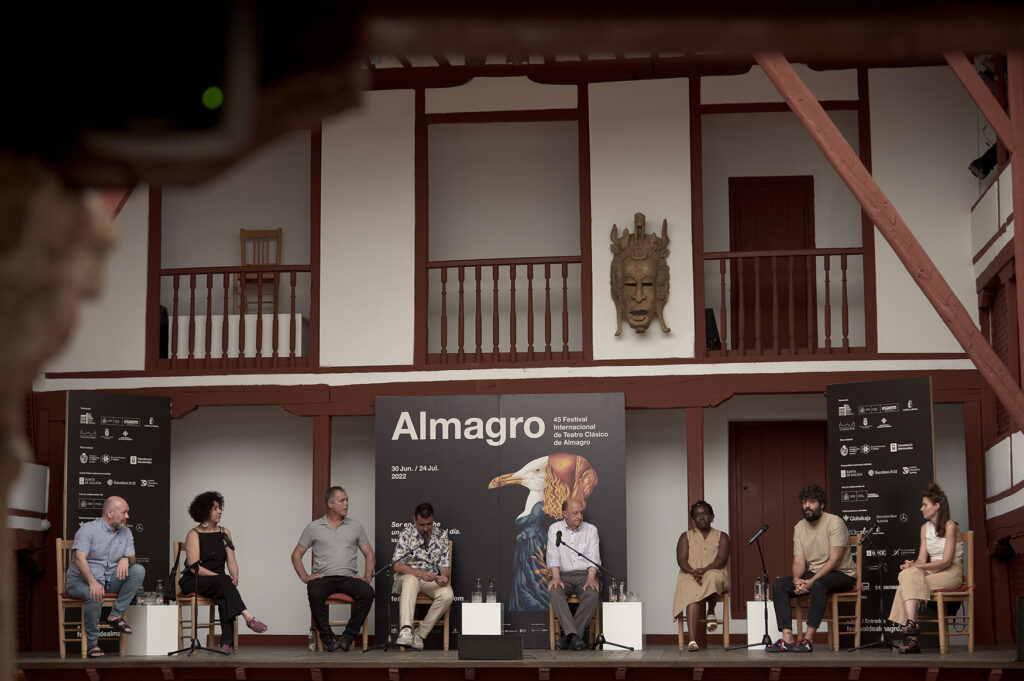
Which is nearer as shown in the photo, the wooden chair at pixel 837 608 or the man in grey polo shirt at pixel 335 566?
the wooden chair at pixel 837 608

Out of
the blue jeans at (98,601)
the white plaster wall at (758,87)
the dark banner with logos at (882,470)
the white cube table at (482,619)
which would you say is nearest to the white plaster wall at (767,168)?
the white plaster wall at (758,87)

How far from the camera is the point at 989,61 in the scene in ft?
37.4

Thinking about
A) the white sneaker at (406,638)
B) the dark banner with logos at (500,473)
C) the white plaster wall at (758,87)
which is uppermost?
the white plaster wall at (758,87)

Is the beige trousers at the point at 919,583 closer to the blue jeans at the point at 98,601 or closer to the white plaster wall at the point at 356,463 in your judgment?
the white plaster wall at the point at 356,463

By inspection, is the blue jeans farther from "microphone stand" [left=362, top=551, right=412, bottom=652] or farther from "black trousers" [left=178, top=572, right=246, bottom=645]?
"microphone stand" [left=362, top=551, right=412, bottom=652]

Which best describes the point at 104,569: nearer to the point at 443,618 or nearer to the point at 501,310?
the point at 443,618

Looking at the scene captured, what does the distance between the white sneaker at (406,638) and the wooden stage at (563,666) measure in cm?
34

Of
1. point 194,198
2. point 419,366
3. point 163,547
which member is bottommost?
point 163,547

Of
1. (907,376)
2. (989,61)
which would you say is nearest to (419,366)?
(907,376)

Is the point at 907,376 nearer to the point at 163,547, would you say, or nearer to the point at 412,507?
the point at 412,507

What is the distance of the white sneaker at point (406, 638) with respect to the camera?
10688 millimetres

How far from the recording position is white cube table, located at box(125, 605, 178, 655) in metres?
10.4

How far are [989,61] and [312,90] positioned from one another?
34.2 ft

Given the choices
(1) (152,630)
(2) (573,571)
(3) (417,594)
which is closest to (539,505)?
(2) (573,571)
